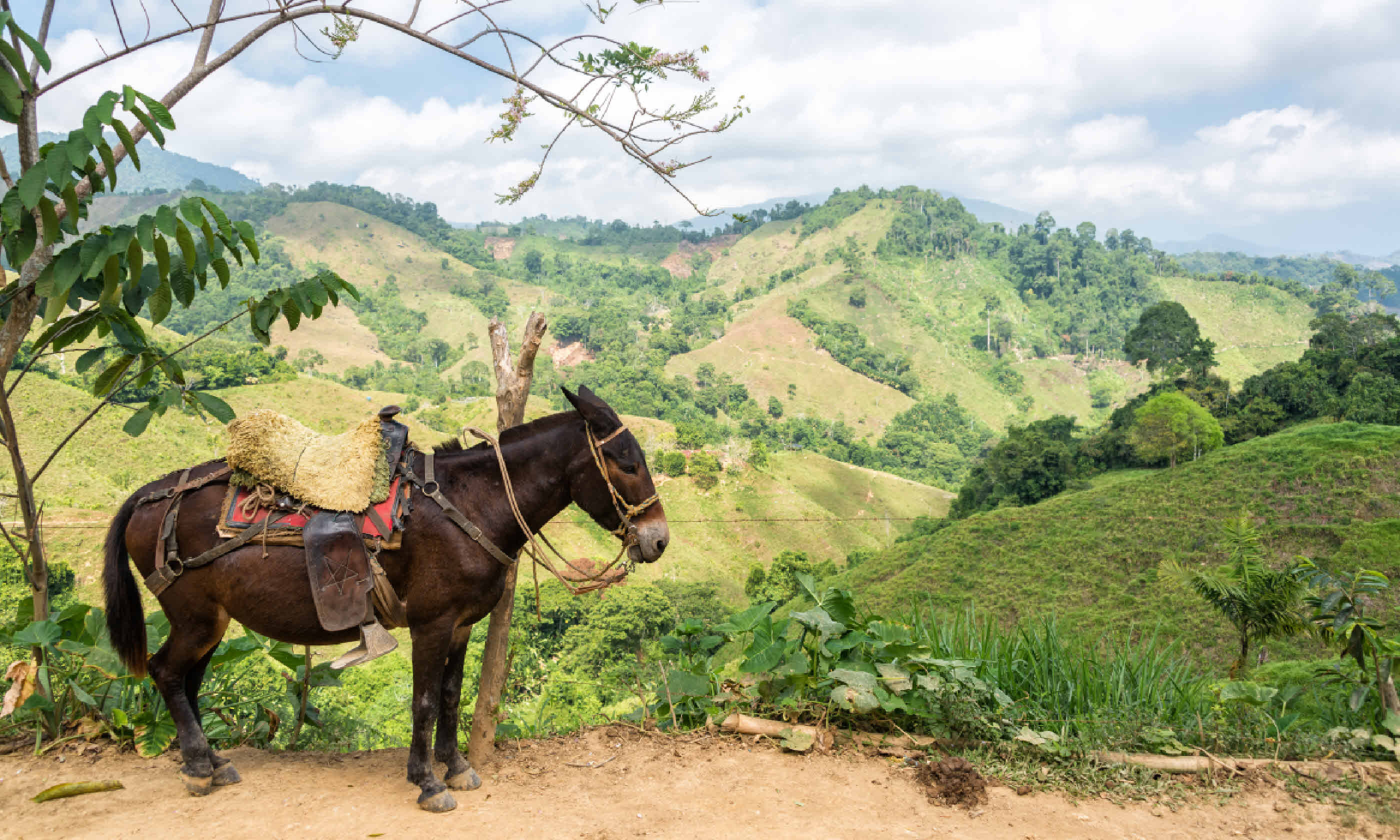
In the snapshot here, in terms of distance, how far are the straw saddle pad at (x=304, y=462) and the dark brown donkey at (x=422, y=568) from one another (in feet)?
0.73

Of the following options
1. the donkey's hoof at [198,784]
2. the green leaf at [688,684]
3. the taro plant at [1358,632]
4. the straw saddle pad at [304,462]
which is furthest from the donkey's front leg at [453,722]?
the taro plant at [1358,632]

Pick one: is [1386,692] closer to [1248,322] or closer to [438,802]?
[438,802]

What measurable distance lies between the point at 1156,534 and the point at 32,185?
149 feet

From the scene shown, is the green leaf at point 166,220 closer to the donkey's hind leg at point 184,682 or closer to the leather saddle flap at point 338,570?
the leather saddle flap at point 338,570

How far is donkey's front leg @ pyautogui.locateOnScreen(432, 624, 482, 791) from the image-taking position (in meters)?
3.80

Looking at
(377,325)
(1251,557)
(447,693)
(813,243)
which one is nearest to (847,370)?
(813,243)

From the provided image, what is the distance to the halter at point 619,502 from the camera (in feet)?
12.2

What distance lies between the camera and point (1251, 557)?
9.98 m

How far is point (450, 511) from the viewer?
3.64m

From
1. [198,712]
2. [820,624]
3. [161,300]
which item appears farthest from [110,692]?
[820,624]

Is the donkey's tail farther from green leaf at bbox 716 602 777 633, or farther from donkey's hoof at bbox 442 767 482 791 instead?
green leaf at bbox 716 602 777 633

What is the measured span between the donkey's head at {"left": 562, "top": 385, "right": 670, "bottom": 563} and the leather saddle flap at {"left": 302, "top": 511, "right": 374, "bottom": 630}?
96 cm

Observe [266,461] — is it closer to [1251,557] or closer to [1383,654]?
[1383,654]

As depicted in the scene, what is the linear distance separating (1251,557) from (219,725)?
1073 centimetres
